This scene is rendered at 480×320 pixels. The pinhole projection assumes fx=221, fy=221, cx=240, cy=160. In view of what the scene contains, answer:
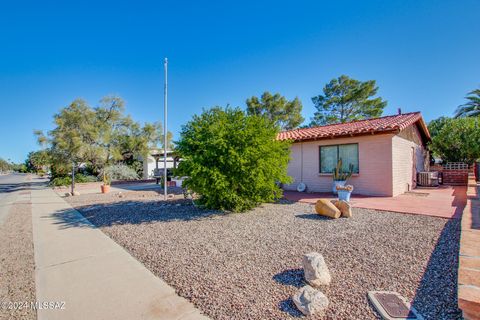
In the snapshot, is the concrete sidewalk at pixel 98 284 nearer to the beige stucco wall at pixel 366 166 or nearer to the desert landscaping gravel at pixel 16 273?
the desert landscaping gravel at pixel 16 273

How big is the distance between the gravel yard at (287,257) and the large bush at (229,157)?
0.76 m

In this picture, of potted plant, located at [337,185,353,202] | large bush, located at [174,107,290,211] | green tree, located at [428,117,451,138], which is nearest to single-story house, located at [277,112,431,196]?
potted plant, located at [337,185,353,202]

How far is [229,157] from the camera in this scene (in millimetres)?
6375

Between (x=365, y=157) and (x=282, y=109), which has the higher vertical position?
(x=282, y=109)

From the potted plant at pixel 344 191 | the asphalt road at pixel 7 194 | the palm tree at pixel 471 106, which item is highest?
the palm tree at pixel 471 106

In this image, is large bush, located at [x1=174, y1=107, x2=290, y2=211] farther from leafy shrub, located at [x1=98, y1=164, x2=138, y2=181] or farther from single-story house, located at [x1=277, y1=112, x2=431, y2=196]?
leafy shrub, located at [x1=98, y1=164, x2=138, y2=181]

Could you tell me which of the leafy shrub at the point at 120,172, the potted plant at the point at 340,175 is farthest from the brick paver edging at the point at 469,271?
the leafy shrub at the point at 120,172

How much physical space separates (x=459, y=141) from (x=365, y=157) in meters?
10.1

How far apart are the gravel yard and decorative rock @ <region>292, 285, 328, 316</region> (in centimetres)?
8

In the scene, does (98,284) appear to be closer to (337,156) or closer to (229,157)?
(229,157)

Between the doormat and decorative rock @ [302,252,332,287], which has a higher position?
decorative rock @ [302,252,332,287]

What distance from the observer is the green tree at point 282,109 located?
26.8m

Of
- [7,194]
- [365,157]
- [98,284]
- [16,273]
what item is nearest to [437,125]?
[365,157]

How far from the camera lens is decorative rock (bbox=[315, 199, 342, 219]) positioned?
233 inches
